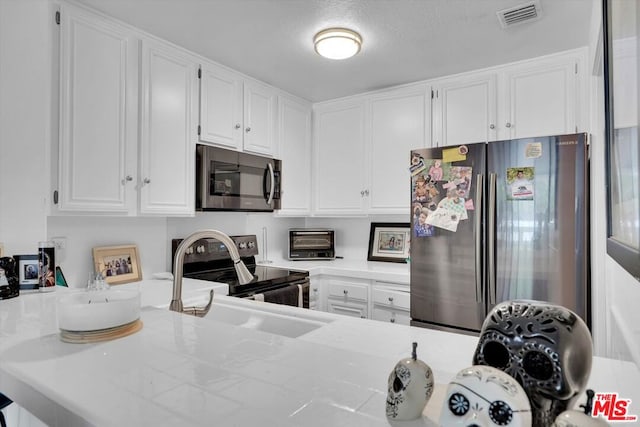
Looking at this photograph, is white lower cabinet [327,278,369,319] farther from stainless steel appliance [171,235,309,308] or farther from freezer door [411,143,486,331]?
freezer door [411,143,486,331]

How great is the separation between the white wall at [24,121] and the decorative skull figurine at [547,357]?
2096 millimetres

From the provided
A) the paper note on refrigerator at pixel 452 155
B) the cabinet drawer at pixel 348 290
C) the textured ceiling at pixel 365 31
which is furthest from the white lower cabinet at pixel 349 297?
the textured ceiling at pixel 365 31

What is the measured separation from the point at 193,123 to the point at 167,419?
7.15ft

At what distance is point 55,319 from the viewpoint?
3.99ft

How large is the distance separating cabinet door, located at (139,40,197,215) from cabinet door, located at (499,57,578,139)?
216cm

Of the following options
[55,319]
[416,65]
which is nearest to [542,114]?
[416,65]

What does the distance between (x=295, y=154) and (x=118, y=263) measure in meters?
1.69

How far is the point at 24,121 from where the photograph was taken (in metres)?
1.75

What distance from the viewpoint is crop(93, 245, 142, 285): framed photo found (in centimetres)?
221

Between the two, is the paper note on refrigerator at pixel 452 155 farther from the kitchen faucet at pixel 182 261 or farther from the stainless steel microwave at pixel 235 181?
the kitchen faucet at pixel 182 261

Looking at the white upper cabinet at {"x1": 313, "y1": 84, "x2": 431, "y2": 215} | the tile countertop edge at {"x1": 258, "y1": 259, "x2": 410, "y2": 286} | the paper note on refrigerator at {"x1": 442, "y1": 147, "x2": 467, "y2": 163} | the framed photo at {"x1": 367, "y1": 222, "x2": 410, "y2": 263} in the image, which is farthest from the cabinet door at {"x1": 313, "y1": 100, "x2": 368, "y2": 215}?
the paper note on refrigerator at {"x1": 442, "y1": 147, "x2": 467, "y2": 163}

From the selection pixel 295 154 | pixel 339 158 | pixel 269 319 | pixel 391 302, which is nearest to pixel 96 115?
pixel 269 319

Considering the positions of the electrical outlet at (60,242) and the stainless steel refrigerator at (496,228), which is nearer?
the stainless steel refrigerator at (496,228)

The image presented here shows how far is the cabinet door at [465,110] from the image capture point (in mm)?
2646
